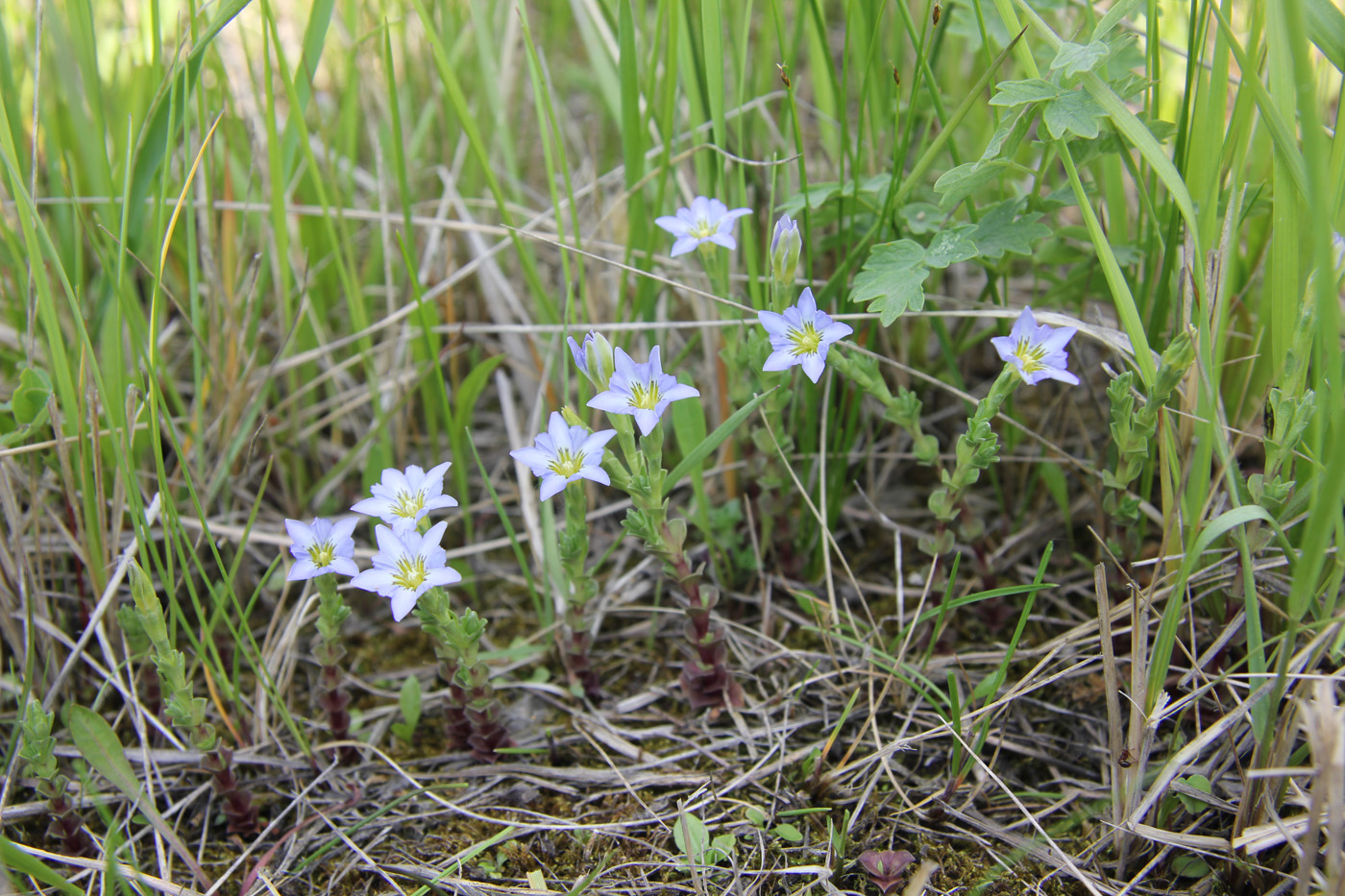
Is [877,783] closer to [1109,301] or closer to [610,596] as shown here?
[610,596]

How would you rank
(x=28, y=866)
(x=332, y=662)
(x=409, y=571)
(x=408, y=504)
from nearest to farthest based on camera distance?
(x=28, y=866) → (x=409, y=571) → (x=408, y=504) → (x=332, y=662)

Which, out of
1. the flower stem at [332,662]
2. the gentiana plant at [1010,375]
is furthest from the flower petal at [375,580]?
the gentiana plant at [1010,375]

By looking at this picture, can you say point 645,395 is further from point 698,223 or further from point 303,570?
point 303,570

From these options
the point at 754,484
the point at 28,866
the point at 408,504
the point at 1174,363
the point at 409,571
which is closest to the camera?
the point at 28,866

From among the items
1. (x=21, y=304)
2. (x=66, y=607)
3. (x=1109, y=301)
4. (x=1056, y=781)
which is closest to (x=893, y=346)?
(x=1109, y=301)

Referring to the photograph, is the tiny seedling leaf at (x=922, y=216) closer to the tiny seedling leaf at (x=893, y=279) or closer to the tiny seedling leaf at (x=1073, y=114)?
the tiny seedling leaf at (x=893, y=279)

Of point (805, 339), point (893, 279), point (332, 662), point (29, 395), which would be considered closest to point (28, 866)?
point (332, 662)
